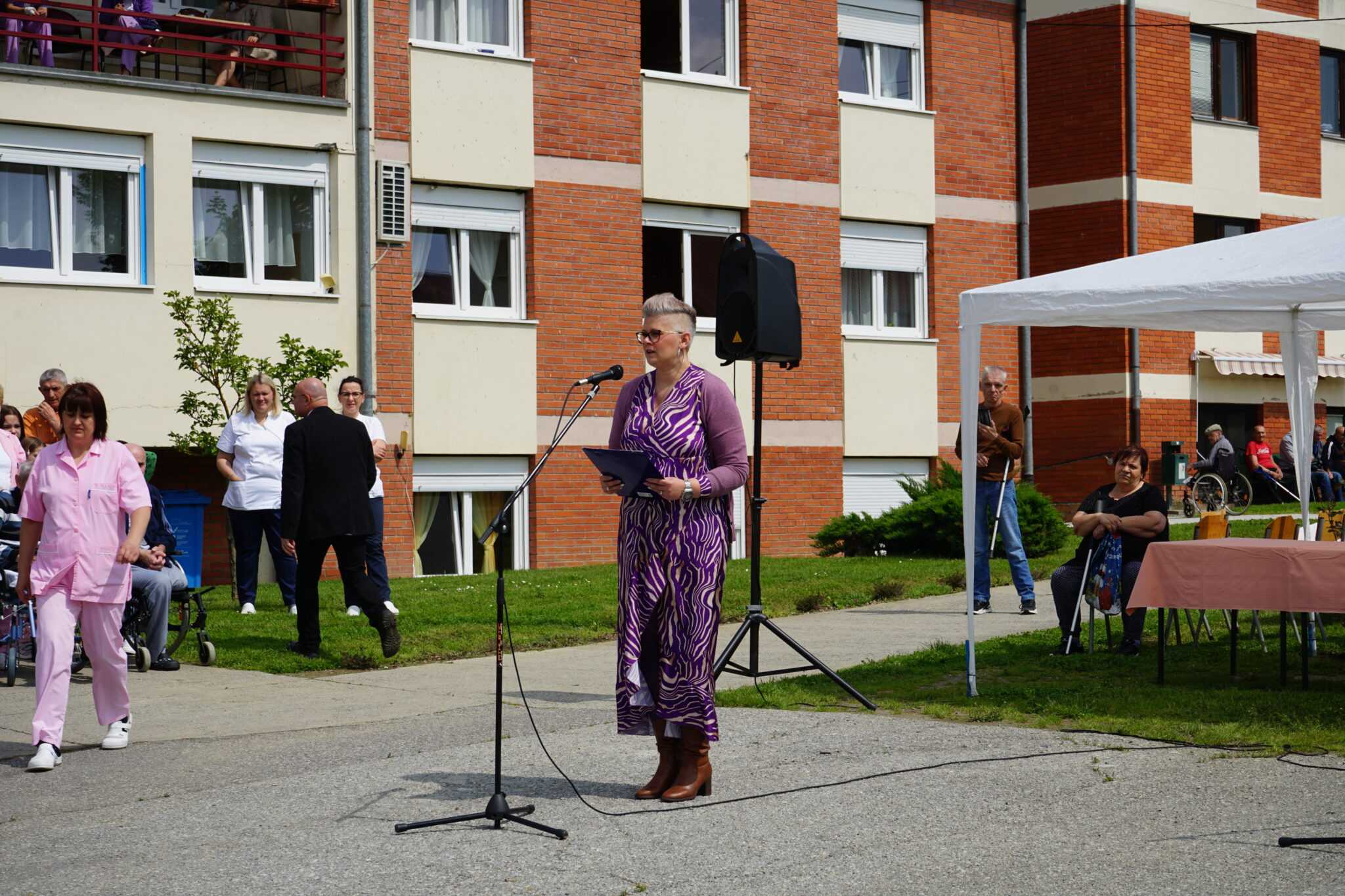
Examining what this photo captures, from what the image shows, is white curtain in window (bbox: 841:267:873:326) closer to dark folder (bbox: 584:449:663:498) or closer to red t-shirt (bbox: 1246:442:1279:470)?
red t-shirt (bbox: 1246:442:1279:470)

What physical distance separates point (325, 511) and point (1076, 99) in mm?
21854

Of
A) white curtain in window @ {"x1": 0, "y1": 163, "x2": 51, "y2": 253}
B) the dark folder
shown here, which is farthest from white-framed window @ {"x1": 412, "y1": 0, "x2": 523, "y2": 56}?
the dark folder

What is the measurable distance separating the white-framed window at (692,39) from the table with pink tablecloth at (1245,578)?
14519 mm

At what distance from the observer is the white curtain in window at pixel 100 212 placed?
19.0 metres

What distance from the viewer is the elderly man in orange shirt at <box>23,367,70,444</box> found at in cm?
1323

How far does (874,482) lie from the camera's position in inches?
975

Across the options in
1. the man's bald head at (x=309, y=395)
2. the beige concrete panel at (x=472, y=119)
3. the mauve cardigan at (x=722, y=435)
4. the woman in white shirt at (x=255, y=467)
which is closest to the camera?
the mauve cardigan at (x=722, y=435)

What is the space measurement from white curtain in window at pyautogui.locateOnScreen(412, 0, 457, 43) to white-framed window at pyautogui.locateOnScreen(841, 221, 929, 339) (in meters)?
6.49

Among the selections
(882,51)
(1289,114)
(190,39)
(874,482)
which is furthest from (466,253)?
(1289,114)

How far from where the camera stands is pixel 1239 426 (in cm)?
3133

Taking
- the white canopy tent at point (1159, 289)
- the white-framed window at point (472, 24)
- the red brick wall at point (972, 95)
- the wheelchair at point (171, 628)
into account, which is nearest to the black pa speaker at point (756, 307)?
the white canopy tent at point (1159, 289)

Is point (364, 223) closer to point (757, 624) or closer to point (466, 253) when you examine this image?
point (466, 253)

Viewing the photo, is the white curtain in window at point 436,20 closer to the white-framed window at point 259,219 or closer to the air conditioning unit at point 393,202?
the air conditioning unit at point 393,202

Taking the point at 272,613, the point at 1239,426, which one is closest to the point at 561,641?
the point at 272,613
